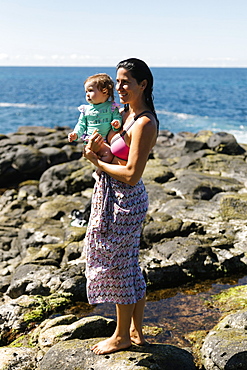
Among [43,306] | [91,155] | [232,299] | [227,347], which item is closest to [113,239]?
[91,155]

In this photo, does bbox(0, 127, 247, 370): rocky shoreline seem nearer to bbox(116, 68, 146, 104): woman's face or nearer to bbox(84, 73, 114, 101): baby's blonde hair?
bbox(116, 68, 146, 104): woman's face

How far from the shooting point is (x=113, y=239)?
172 inches

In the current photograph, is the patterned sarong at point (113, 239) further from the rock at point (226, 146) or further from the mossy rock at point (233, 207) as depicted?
the rock at point (226, 146)

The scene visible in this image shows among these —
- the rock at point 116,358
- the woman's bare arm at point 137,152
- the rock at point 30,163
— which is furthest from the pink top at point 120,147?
the rock at point 30,163

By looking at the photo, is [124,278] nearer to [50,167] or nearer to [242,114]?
[50,167]

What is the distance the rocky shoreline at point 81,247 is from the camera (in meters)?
4.80

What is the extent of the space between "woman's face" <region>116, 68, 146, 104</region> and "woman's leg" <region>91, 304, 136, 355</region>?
2.09m

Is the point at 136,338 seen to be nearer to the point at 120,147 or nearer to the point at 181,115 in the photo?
the point at 120,147

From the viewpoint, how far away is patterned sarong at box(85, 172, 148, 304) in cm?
433

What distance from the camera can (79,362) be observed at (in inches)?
174

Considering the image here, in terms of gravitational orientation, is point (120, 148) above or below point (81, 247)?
above

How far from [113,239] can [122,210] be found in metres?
0.31

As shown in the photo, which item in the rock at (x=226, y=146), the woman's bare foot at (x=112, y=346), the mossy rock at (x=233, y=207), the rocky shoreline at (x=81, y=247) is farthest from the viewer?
the rock at (x=226, y=146)

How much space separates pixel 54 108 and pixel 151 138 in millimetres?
49764
